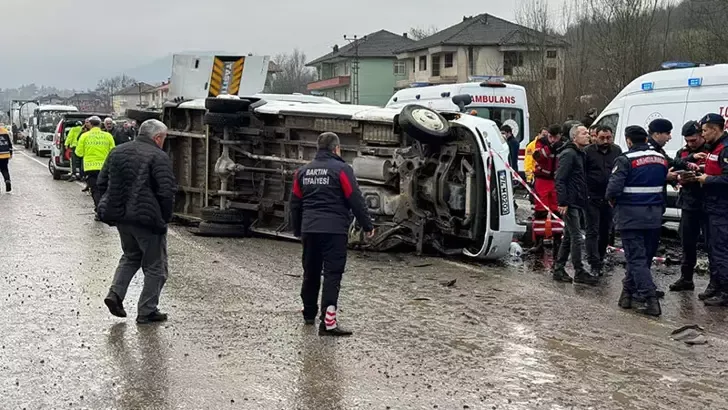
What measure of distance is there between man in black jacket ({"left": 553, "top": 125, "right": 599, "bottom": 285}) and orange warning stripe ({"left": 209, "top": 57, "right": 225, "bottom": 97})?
6311mm

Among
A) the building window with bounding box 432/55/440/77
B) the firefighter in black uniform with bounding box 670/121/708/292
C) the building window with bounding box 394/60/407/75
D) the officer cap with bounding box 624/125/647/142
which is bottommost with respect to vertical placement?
the firefighter in black uniform with bounding box 670/121/708/292

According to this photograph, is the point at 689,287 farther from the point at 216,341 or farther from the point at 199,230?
the point at 199,230

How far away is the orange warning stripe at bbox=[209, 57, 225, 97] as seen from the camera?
12977mm

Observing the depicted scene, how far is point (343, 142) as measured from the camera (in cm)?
1071

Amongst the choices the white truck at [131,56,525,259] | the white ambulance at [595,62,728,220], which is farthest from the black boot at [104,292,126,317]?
the white ambulance at [595,62,728,220]

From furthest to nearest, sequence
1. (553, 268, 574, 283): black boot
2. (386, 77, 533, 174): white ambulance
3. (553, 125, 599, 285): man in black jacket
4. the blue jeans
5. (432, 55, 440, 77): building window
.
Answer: (432, 55, 440, 77): building window
(386, 77, 533, 174): white ambulance
(553, 268, 574, 283): black boot
(553, 125, 599, 285): man in black jacket
the blue jeans

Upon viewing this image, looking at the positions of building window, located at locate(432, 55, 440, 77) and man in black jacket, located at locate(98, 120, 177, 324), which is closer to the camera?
man in black jacket, located at locate(98, 120, 177, 324)

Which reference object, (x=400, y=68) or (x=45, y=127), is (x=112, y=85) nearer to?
(x=400, y=68)

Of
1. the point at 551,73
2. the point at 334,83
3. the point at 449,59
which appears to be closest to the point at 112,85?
the point at 334,83

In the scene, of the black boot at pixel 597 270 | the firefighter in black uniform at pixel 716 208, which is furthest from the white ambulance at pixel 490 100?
the firefighter in black uniform at pixel 716 208

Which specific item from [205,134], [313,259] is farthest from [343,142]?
[313,259]

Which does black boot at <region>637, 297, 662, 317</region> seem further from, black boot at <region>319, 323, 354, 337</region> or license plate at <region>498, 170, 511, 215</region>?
black boot at <region>319, 323, 354, 337</region>

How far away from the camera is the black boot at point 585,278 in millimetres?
8656

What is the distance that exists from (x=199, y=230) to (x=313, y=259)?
5.36 metres
